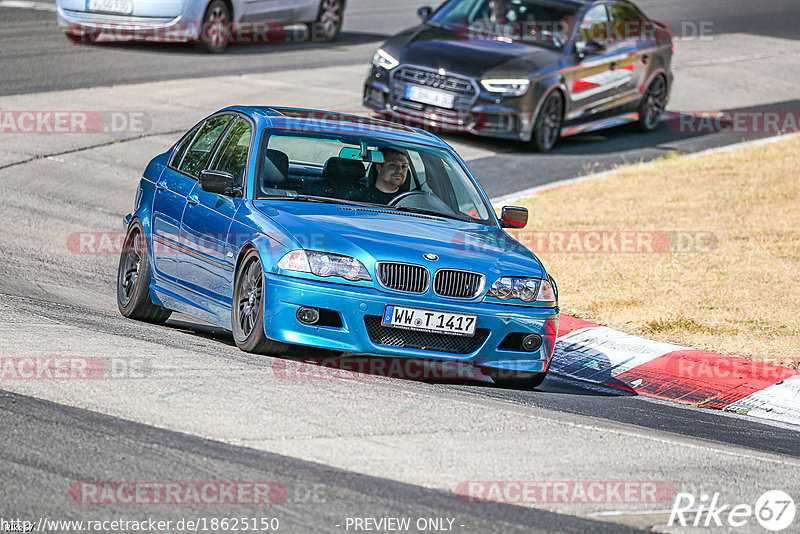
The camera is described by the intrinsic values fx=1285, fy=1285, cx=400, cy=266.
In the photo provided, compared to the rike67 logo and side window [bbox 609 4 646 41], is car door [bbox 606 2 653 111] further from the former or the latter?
the rike67 logo

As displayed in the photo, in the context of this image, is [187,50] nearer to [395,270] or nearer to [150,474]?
[395,270]

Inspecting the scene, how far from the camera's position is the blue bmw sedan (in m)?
7.43

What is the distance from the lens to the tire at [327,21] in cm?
2391

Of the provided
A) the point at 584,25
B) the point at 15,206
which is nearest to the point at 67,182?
the point at 15,206

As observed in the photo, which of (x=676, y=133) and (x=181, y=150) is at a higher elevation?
(x=181, y=150)

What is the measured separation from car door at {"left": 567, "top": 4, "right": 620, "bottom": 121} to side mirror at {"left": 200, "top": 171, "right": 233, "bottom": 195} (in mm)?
9847

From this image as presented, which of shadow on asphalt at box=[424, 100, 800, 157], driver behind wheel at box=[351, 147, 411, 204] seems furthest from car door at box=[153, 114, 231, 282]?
shadow on asphalt at box=[424, 100, 800, 157]

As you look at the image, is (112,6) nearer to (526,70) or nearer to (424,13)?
(424,13)

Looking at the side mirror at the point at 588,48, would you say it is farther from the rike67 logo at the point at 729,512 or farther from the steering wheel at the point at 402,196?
Answer: the rike67 logo at the point at 729,512

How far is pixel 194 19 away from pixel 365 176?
12.3m

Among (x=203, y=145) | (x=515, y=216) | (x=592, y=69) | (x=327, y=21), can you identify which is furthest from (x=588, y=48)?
(x=203, y=145)

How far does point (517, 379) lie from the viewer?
812 centimetres

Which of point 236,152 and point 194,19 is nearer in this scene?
point 236,152

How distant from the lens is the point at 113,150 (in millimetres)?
14906
